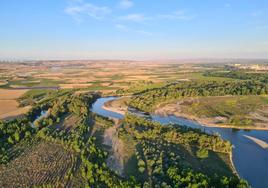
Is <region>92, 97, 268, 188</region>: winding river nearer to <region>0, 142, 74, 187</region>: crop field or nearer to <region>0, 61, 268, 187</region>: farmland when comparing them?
<region>0, 61, 268, 187</region>: farmland

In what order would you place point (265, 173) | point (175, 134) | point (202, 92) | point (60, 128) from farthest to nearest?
point (202, 92)
point (60, 128)
point (175, 134)
point (265, 173)

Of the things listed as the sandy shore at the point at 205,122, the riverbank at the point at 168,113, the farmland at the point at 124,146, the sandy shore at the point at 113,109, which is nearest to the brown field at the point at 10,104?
the farmland at the point at 124,146

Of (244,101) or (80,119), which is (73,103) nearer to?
(80,119)

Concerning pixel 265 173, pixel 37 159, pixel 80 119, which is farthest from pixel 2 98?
pixel 265 173

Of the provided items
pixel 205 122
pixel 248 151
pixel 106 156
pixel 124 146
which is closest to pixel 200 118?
pixel 205 122

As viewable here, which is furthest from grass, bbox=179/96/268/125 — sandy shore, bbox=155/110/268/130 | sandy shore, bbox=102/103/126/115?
sandy shore, bbox=102/103/126/115

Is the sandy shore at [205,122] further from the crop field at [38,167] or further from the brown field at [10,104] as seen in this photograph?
the brown field at [10,104]
